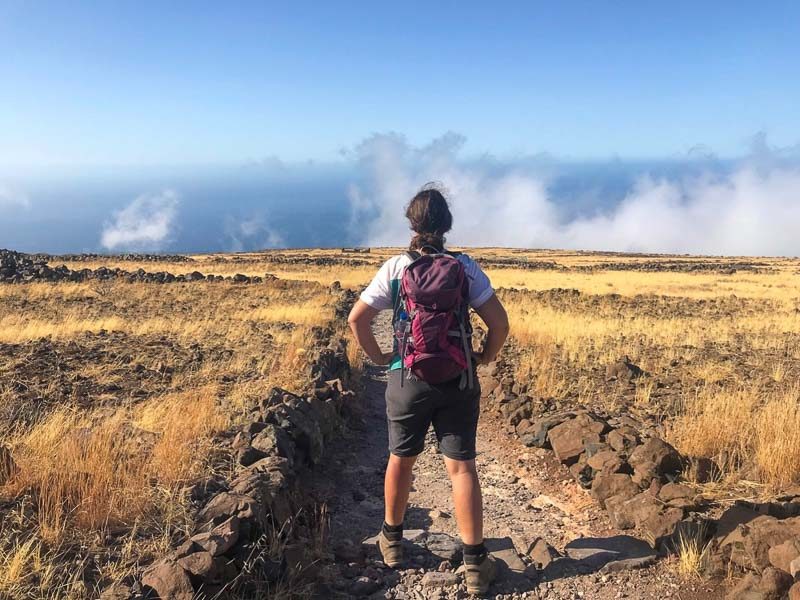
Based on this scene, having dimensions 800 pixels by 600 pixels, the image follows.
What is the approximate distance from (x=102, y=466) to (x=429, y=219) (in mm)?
3430

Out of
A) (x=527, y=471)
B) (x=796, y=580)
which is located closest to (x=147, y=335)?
(x=527, y=471)

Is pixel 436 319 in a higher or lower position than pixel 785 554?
higher

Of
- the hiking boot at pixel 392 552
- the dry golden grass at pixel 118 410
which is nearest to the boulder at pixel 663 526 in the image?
the hiking boot at pixel 392 552

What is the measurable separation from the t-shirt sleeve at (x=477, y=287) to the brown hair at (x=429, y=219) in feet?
0.87

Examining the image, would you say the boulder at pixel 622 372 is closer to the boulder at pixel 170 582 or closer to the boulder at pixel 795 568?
the boulder at pixel 795 568

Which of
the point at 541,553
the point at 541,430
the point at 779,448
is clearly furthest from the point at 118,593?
the point at 779,448

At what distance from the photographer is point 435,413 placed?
417 centimetres

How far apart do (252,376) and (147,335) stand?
20.4 ft

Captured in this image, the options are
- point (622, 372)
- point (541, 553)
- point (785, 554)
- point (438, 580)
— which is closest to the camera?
point (785, 554)

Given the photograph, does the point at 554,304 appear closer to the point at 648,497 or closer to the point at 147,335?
the point at 147,335

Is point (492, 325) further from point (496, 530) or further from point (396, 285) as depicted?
point (496, 530)

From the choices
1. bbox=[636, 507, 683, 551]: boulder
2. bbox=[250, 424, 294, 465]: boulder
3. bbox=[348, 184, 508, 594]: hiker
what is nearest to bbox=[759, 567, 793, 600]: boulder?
bbox=[636, 507, 683, 551]: boulder

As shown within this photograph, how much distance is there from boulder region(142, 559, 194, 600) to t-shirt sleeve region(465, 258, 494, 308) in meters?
2.44

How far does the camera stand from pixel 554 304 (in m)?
24.0
